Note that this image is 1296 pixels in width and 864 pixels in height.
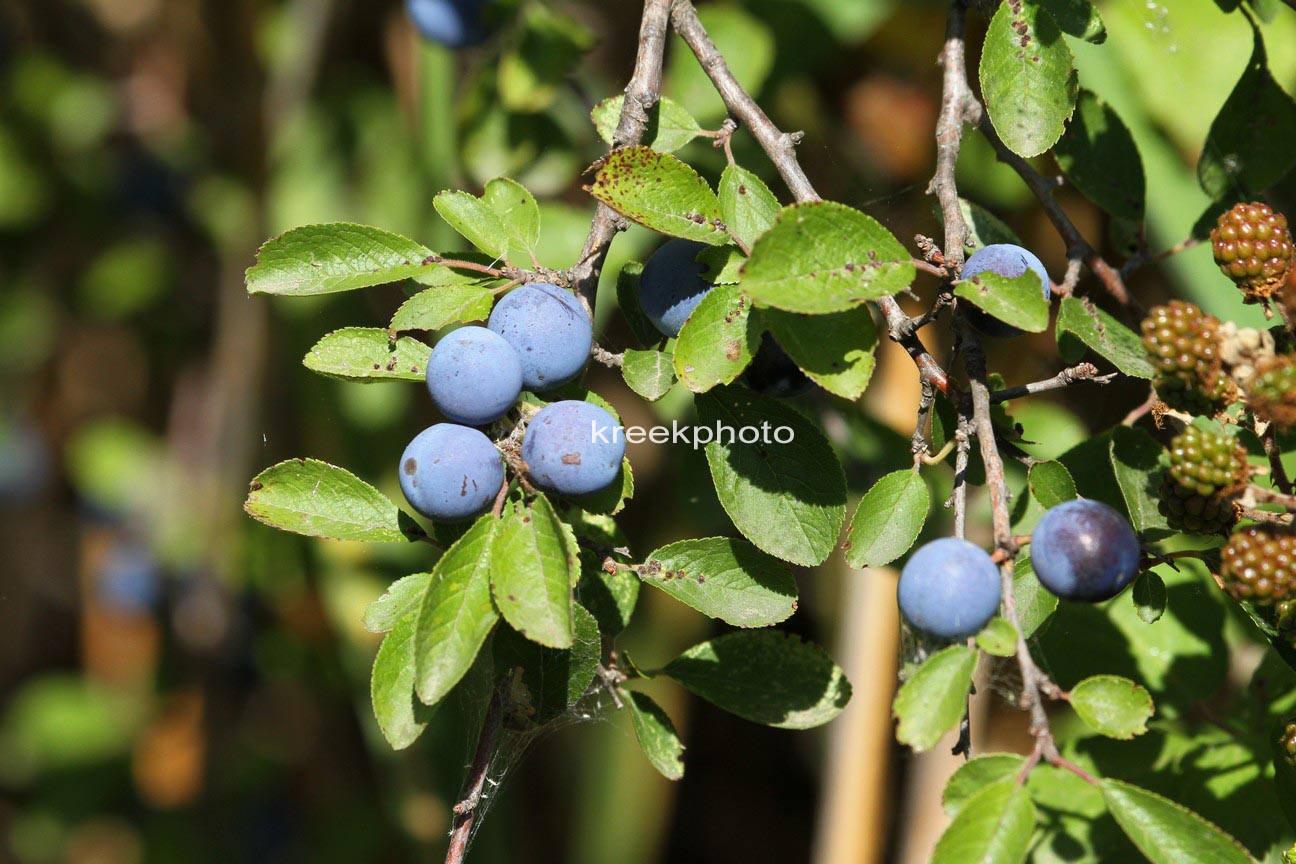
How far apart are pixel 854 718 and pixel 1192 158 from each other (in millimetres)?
857

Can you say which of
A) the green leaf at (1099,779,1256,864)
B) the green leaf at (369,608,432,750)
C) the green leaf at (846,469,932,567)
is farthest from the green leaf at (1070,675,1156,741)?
the green leaf at (369,608,432,750)

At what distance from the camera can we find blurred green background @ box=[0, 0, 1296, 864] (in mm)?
1548

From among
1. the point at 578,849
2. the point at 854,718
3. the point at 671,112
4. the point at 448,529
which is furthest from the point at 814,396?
the point at 578,849

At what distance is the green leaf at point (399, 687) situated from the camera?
0.69 metres

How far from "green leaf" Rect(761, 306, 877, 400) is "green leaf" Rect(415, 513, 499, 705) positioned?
0.20 metres

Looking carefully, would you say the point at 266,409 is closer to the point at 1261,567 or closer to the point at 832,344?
the point at 832,344

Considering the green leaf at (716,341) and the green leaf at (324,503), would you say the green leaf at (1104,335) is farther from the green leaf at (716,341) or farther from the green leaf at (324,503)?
the green leaf at (324,503)

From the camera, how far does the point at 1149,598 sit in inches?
28.0

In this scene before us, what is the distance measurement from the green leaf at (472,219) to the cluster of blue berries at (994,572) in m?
0.35

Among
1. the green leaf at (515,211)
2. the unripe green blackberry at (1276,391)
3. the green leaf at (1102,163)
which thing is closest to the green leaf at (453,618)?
the green leaf at (515,211)

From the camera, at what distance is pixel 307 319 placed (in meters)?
1.74

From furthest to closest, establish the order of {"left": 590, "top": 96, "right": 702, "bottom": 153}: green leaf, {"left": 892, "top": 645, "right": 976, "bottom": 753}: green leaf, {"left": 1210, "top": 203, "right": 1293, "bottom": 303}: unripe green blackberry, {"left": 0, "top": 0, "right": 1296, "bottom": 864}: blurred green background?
{"left": 0, "top": 0, "right": 1296, "bottom": 864}: blurred green background
{"left": 590, "top": 96, "right": 702, "bottom": 153}: green leaf
{"left": 1210, "top": 203, "right": 1293, "bottom": 303}: unripe green blackberry
{"left": 892, "top": 645, "right": 976, "bottom": 753}: green leaf

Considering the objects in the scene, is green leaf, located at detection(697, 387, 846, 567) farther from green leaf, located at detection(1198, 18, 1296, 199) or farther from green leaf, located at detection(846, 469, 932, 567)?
green leaf, located at detection(1198, 18, 1296, 199)

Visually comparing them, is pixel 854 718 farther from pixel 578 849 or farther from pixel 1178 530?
pixel 1178 530
